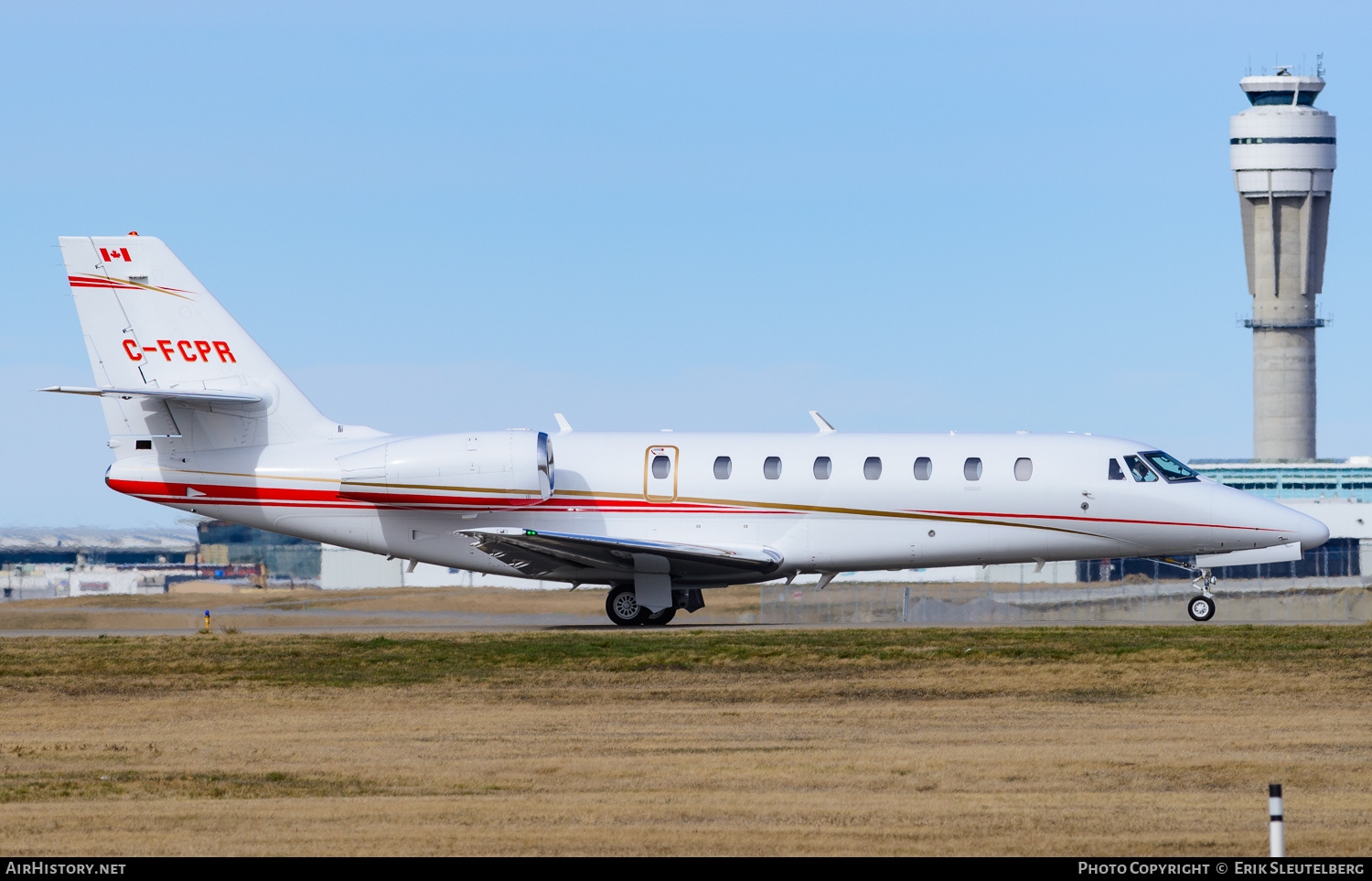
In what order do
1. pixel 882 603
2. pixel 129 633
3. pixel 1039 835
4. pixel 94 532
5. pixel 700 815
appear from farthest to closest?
pixel 94 532
pixel 882 603
pixel 129 633
pixel 700 815
pixel 1039 835

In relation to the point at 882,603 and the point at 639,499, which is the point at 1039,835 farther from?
the point at 882,603

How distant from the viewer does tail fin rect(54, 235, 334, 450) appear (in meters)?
29.4

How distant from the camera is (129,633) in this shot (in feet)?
105

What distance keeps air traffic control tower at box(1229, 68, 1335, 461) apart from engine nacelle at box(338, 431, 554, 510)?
376 ft

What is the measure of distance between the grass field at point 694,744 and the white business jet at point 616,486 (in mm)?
2602

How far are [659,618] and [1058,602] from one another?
9.47 m

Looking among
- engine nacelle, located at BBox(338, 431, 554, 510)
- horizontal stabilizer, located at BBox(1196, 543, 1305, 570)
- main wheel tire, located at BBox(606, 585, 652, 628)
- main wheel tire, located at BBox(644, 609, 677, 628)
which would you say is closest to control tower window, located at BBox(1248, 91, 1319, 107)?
horizontal stabilizer, located at BBox(1196, 543, 1305, 570)

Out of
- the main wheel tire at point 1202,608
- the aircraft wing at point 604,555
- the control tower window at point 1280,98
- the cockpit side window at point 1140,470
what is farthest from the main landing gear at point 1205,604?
the control tower window at point 1280,98

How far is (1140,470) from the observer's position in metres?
29.1

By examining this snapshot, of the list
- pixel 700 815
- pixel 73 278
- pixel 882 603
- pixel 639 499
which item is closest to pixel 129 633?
pixel 73 278

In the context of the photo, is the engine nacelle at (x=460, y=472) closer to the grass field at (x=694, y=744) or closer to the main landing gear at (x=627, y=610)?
the main landing gear at (x=627, y=610)

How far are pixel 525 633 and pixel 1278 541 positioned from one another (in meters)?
13.1

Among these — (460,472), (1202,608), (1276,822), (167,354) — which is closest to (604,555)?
(460,472)

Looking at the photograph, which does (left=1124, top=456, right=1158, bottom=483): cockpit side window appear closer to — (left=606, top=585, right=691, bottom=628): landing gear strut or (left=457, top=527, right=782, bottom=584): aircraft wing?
(left=457, top=527, right=782, bottom=584): aircraft wing
